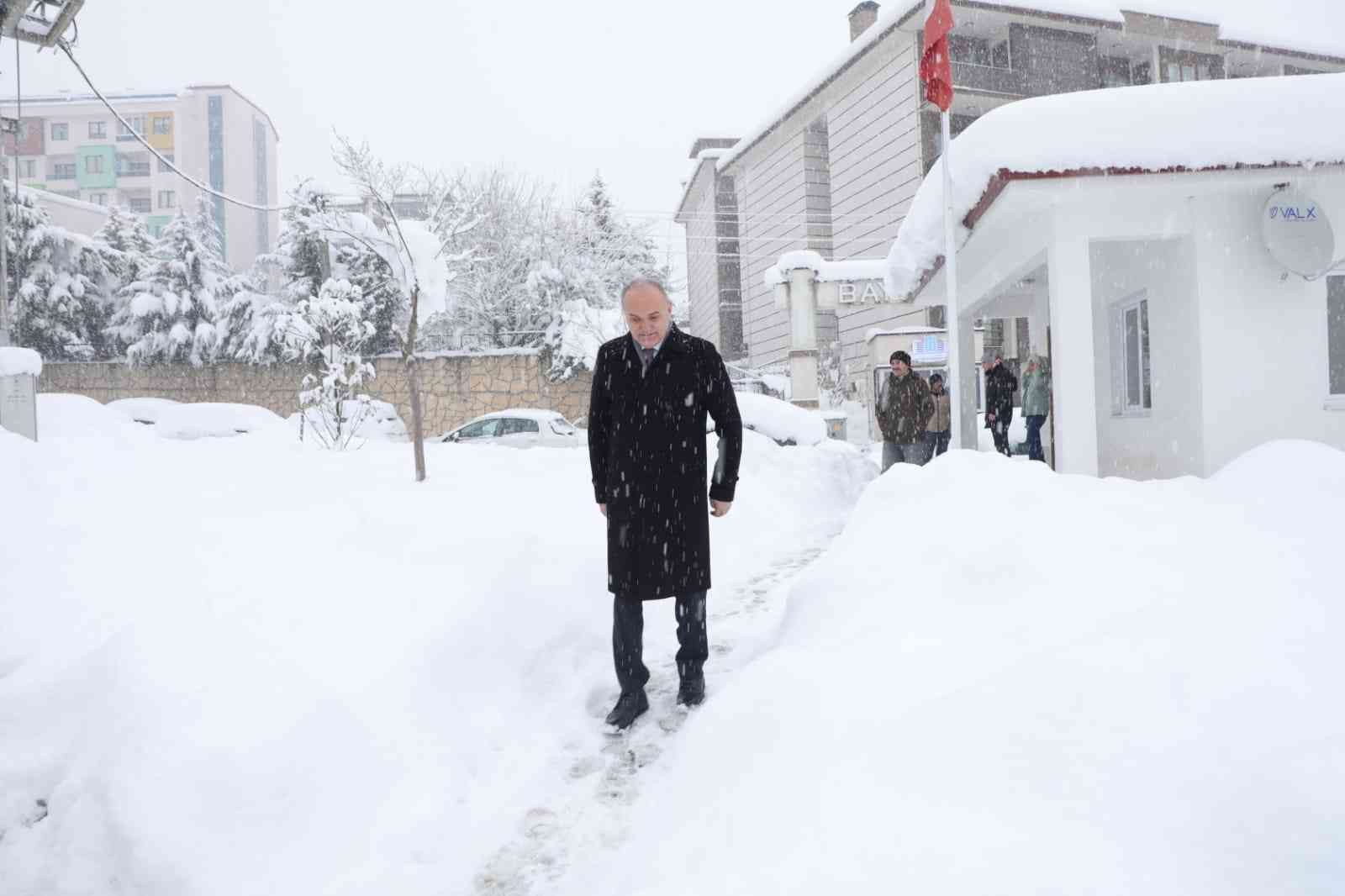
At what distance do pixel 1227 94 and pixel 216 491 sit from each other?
25.7ft

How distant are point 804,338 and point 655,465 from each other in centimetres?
1511

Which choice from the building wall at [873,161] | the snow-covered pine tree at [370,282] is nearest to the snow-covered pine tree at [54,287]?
the snow-covered pine tree at [370,282]

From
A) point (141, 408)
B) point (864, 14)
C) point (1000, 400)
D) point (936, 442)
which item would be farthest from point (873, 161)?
point (141, 408)

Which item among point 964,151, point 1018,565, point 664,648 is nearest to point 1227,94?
point 964,151

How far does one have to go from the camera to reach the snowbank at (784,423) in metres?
13.2

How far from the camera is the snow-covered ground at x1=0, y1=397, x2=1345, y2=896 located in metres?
2.08

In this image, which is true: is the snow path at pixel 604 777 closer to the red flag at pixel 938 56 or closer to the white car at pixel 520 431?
the red flag at pixel 938 56

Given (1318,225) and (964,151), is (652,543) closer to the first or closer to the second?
(964,151)

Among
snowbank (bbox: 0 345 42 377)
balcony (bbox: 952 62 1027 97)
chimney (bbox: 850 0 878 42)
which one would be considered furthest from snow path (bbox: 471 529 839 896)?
chimney (bbox: 850 0 878 42)

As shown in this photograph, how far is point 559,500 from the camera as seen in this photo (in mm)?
7828

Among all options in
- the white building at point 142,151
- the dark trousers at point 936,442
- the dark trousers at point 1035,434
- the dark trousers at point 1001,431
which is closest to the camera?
the dark trousers at point 936,442

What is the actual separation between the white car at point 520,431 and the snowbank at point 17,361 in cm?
770

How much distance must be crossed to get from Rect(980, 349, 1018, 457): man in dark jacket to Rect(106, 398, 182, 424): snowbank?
715 inches

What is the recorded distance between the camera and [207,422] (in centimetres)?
1781
